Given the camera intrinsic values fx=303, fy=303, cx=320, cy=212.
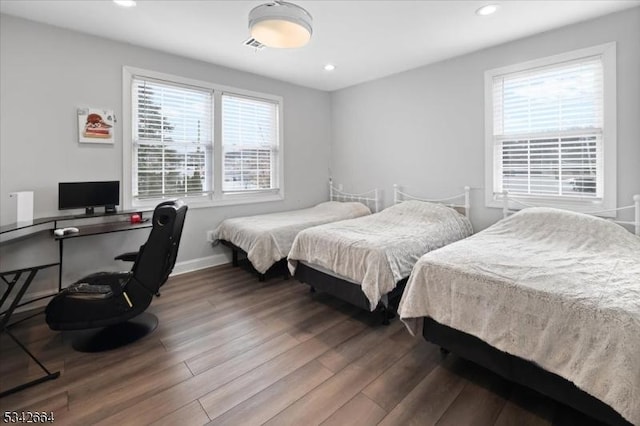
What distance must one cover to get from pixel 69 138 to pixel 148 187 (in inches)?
34.4

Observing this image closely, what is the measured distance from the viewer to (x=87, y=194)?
3.13 metres

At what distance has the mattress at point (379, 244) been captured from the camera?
245cm

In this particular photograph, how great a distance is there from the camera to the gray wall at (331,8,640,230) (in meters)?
2.75

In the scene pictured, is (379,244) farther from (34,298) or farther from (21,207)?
(34,298)

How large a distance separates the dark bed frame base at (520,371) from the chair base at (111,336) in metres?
2.21

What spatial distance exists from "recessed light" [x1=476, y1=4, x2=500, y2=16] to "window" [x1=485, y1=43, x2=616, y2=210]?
851 millimetres

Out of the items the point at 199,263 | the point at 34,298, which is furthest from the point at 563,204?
the point at 34,298

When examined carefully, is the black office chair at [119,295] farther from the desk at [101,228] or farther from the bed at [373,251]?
the bed at [373,251]

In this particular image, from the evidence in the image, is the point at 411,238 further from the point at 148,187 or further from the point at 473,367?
the point at 148,187

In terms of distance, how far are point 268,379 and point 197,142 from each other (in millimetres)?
3168

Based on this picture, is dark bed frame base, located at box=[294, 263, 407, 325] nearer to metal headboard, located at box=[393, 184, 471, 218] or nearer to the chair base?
the chair base

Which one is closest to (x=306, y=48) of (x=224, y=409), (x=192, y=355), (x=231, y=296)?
(x=231, y=296)

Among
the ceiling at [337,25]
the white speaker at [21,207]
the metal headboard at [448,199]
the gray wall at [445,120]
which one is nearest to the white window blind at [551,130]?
the gray wall at [445,120]

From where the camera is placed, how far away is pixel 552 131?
3154 mm
